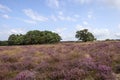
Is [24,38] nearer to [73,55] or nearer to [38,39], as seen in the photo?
[38,39]

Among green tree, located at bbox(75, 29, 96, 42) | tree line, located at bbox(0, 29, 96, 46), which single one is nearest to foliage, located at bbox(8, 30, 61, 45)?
tree line, located at bbox(0, 29, 96, 46)

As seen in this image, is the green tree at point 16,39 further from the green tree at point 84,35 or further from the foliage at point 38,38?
the green tree at point 84,35

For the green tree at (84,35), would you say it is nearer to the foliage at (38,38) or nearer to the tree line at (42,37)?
the tree line at (42,37)

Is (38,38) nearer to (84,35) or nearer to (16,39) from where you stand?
(16,39)

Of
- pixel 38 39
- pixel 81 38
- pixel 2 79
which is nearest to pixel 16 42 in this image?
pixel 38 39

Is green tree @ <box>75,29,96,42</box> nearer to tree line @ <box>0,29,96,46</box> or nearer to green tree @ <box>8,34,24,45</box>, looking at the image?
tree line @ <box>0,29,96,46</box>

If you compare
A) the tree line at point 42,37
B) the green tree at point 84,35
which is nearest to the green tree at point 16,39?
the tree line at point 42,37

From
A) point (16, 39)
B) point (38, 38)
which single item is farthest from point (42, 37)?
point (16, 39)

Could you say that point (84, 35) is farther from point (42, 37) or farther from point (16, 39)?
point (16, 39)

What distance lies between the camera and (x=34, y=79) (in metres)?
8.55

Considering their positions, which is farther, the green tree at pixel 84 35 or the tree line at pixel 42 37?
the green tree at pixel 84 35

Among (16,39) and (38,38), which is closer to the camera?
(38,38)

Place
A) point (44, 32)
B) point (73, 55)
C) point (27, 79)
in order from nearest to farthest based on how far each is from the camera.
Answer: point (27, 79), point (73, 55), point (44, 32)

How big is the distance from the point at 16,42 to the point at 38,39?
13.4 meters
